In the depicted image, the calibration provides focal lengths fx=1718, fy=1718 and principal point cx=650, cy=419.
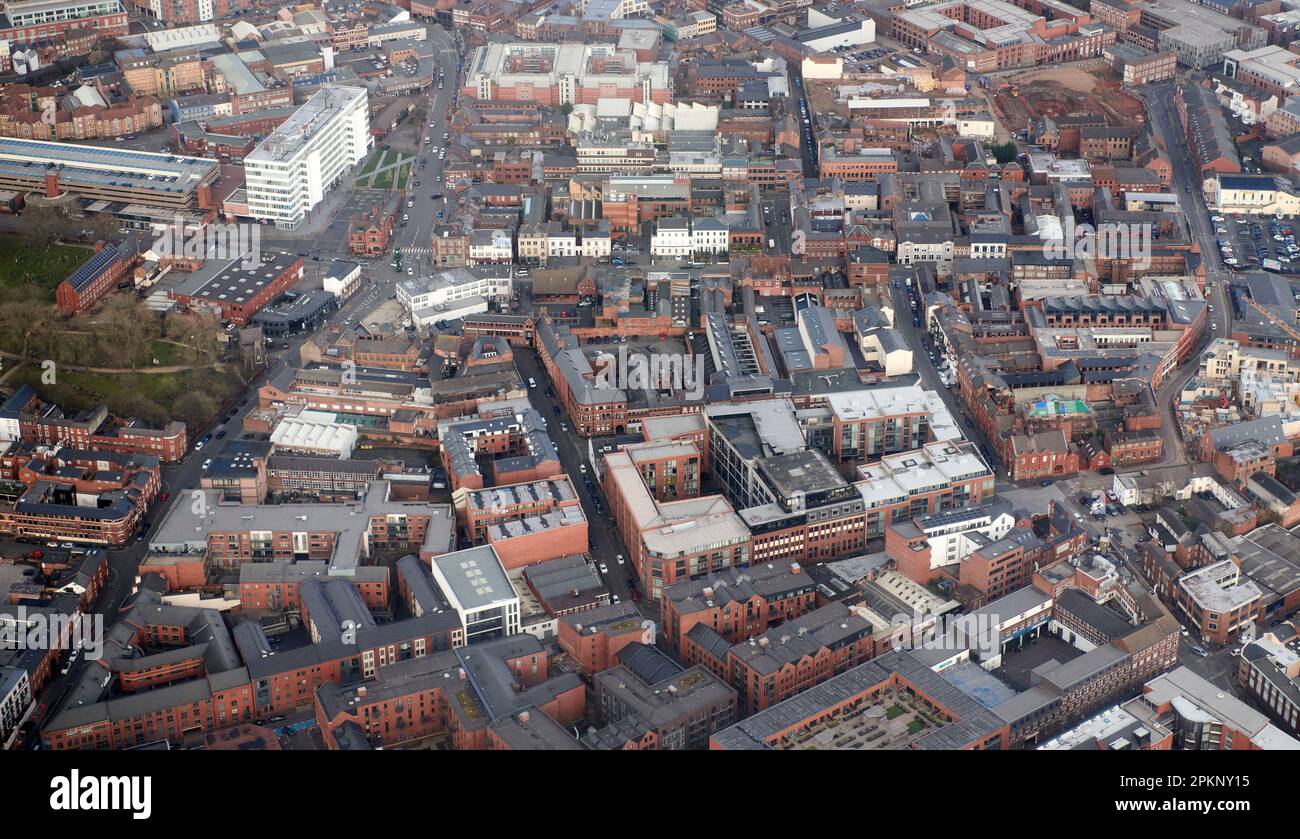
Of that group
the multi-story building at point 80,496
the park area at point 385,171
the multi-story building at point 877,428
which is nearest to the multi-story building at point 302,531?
the multi-story building at point 80,496

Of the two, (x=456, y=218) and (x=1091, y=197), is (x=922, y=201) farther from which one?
(x=456, y=218)

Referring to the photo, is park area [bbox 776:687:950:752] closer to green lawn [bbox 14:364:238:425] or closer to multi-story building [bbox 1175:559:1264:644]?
multi-story building [bbox 1175:559:1264:644]

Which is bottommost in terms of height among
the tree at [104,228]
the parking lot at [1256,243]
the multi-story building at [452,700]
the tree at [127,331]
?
the multi-story building at [452,700]

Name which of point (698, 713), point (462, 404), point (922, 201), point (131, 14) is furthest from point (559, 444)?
point (131, 14)

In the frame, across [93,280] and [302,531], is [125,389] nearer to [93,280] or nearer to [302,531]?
[93,280]

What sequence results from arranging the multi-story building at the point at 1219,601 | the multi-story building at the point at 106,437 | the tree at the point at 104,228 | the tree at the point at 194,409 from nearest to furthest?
1. the multi-story building at the point at 1219,601
2. the multi-story building at the point at 106,437
3. the tree at the point at 194,409
4. the tree at the point at 104,228

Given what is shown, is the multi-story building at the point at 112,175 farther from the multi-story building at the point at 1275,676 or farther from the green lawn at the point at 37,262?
the multi-story building at the point at 1275,676
